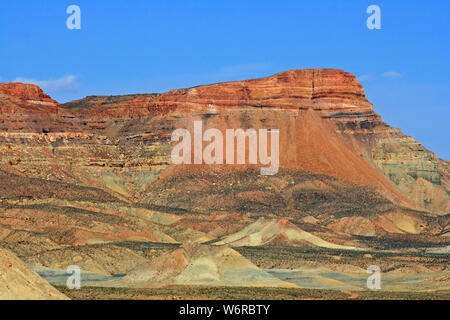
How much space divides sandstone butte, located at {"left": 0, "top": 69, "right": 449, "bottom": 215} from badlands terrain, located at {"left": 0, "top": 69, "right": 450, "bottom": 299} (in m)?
0.26

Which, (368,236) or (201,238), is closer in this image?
(201,238)

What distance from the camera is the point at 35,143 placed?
156m

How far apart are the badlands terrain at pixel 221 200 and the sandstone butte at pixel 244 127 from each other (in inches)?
10.3

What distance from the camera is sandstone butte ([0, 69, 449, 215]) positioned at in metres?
157

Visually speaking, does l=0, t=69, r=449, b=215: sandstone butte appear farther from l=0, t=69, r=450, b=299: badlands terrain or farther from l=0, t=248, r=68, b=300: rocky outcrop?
l=0, t=248, r=68, b=300: rocky outcrop

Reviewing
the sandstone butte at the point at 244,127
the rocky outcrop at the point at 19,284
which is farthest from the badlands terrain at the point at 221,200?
the sandstone butte at the point at 244,127

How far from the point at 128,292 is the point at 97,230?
1460 inches

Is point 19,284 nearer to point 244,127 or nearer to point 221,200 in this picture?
point 221,200

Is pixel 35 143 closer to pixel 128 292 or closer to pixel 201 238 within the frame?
pixel 201 238

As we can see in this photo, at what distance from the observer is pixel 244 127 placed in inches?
6407

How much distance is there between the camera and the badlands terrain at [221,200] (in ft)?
262

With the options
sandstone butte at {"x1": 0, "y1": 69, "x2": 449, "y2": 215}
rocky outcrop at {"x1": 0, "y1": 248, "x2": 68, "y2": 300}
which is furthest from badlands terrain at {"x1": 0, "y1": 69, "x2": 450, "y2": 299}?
sandstone butte at {"x1": 0, "y1": 69, "x2": 449, "y2": 215}

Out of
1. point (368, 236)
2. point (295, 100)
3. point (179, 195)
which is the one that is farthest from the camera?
point (295, 100)
